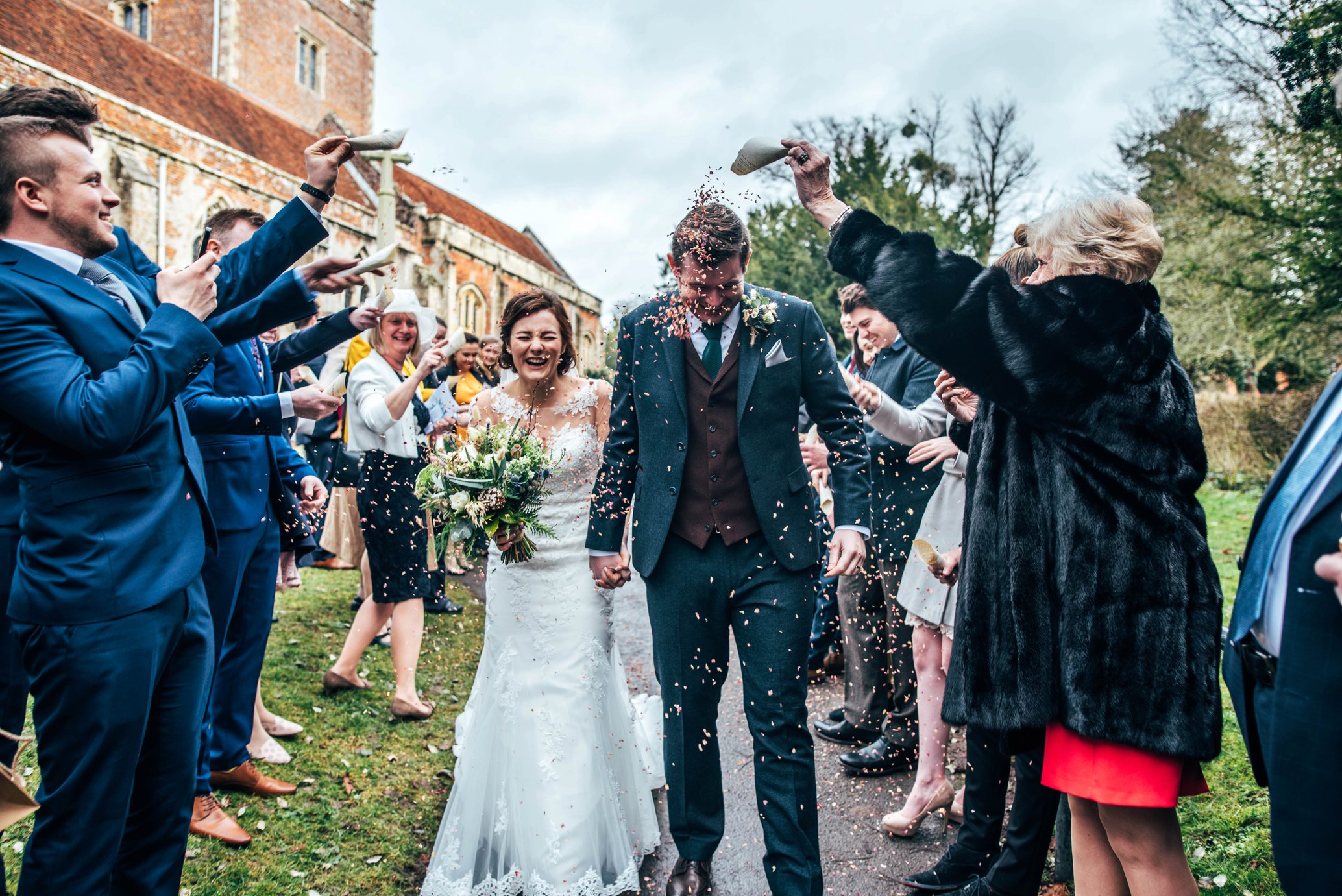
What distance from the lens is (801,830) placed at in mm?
3098

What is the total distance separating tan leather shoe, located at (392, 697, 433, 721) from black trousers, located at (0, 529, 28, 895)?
2.55 m

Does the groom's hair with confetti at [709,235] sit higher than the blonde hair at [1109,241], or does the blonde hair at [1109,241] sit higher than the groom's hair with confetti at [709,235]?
the groom's hair with confetti at [709,235]

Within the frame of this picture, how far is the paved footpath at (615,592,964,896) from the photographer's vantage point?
3.56 m

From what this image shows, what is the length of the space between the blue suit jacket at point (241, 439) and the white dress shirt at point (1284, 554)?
11.6 feet

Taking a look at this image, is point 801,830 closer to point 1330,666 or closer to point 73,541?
point 1330,666

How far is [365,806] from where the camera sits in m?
4.13

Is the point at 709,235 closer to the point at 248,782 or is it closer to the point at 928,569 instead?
the point at 928,569

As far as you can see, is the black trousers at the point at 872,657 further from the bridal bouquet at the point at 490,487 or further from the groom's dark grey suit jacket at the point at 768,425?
the bridal bouquet at the point at 490,487

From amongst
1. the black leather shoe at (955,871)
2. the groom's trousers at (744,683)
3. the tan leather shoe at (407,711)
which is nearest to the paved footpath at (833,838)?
the black leather shoe at (955,871)

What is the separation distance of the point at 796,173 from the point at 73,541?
7.86 feet

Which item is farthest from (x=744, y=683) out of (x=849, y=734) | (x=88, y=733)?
(x=849, y=734)

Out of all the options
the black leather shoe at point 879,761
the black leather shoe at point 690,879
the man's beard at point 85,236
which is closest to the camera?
the man's beard at point 85,236

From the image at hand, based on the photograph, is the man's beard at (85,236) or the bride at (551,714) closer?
the man's beard at (85,236)

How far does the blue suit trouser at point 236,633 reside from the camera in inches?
147
